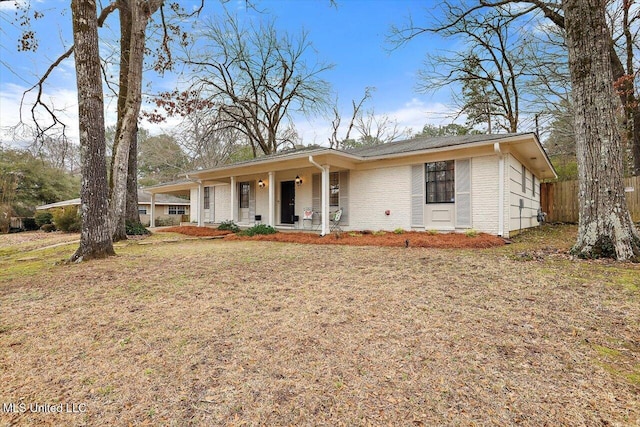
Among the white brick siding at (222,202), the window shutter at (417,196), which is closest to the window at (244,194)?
the white brick siding at (222,202)

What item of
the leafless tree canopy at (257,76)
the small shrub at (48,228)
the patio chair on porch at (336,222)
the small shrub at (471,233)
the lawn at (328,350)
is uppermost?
the leafless tree canopy at (257,76)

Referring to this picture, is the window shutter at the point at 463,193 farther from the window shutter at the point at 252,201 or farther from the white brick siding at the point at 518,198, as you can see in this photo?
the window shutter at the point at 252,201

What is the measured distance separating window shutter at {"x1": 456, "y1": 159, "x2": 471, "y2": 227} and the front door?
675 centimetres

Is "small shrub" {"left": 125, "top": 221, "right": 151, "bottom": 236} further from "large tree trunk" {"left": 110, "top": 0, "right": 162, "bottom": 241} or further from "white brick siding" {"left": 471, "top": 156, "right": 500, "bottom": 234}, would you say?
"white brick siding" {"left": 471, "top": 156, "right": 500, "bottom": 234}

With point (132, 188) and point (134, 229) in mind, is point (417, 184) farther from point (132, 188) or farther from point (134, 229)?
point (132, 188)

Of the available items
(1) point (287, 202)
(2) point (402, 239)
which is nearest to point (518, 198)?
(2) point (402, 239)

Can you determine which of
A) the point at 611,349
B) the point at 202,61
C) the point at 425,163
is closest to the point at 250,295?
the point at 611,349

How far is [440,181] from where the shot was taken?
933 centimetres

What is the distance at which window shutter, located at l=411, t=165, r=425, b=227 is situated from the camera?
31.2 feet

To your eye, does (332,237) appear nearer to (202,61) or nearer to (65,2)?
(65,2)

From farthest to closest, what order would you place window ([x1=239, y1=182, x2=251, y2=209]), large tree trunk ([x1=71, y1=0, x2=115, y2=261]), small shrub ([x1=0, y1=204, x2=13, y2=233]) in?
small shrub ([x1=0, y1=204, x2=13, y2=233])
window ([x1=239, y1=182, x2=251, y2=209])
large tree trunk ([x1=71, y1=0, x2=115, y2=261])

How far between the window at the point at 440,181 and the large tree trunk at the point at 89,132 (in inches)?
331

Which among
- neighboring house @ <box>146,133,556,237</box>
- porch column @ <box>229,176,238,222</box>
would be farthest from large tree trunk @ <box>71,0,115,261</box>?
porch column @ <box>229,176,238,222</box>

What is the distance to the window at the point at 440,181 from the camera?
29.9ft
